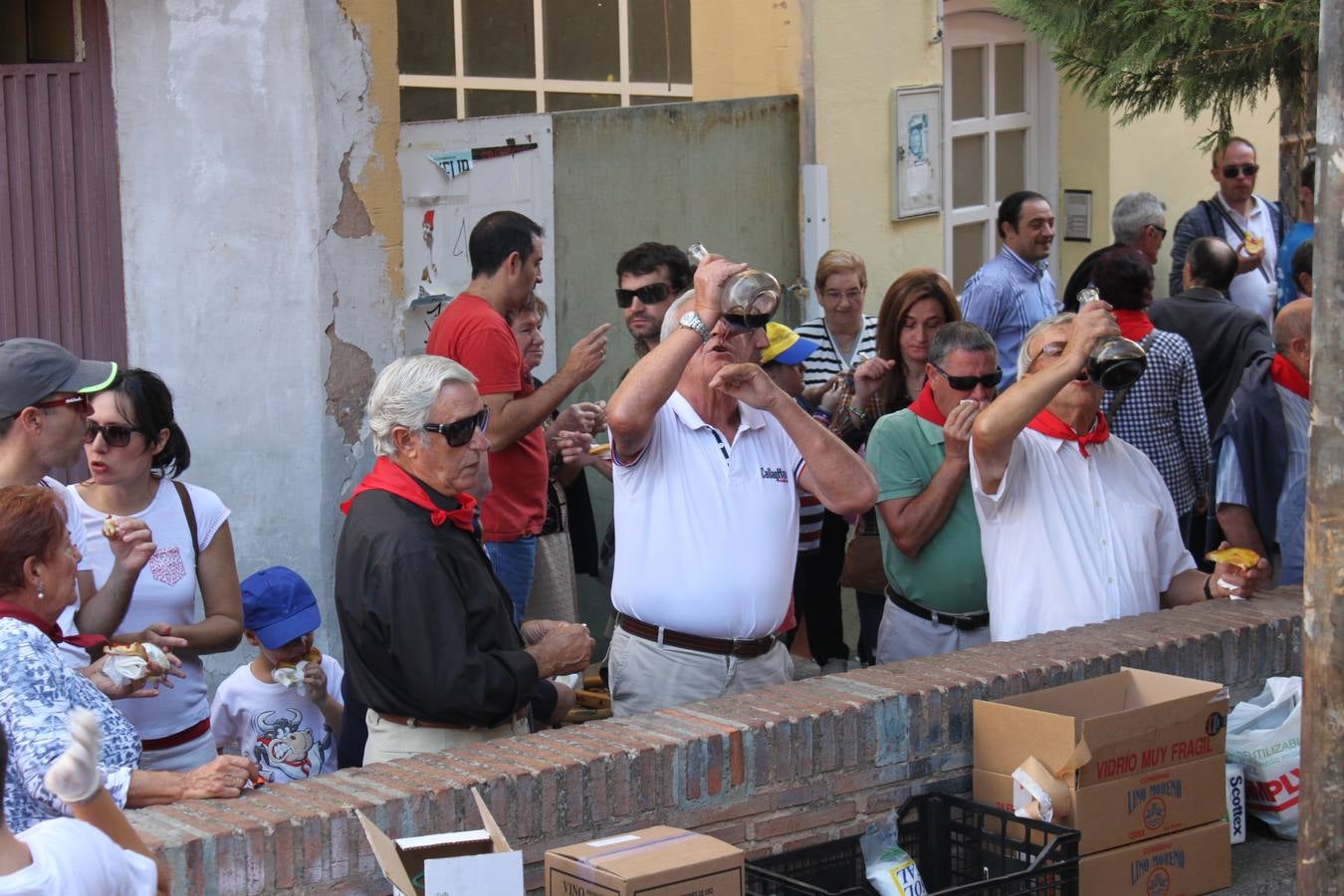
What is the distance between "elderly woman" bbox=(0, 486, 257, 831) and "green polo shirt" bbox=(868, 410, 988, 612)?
239 centimetres

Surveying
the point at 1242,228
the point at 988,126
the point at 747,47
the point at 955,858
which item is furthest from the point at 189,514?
the point at 988,126

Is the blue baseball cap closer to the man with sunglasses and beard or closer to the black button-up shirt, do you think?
the black button-up shirt

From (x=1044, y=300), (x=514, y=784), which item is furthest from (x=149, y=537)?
(x=1044, y=300)

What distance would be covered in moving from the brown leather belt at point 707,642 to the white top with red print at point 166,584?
121cm

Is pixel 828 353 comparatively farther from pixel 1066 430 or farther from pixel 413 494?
pixel 413 494

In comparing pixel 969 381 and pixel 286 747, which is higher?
pixel 969 381

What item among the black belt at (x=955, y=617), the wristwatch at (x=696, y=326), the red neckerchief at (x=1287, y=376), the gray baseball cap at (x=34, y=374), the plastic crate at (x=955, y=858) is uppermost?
the wristwatch at (x=696, y=326)

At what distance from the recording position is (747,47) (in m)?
8.70

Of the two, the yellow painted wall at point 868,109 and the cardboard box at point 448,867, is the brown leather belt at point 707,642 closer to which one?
the cardboard box at point 448,867

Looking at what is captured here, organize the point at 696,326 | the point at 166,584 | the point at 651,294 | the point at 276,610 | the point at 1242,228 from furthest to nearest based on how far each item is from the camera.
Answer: the point at 1242,228
the point at 651,294
the point at 276,610
the point at 166,584
the point at 696,326

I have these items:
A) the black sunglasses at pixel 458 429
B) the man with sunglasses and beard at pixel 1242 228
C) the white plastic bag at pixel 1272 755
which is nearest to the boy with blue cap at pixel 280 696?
the black sunglasses at pixel 458 429

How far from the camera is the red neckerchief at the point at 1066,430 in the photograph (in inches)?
188

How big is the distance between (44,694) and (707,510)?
6.19 feet

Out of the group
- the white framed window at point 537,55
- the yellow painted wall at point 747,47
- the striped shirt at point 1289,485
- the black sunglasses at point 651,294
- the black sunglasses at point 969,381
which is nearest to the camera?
the black sunglasses at point 969,381
